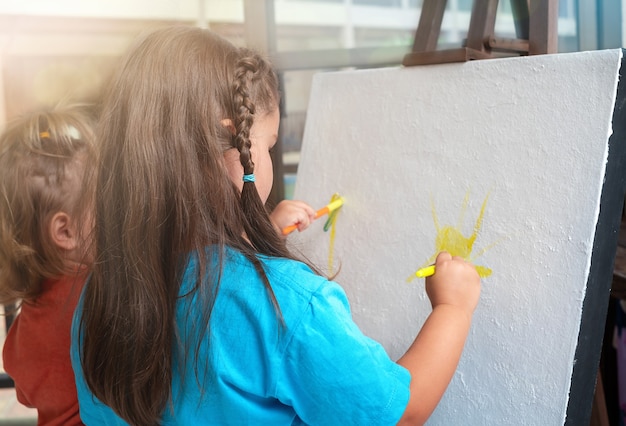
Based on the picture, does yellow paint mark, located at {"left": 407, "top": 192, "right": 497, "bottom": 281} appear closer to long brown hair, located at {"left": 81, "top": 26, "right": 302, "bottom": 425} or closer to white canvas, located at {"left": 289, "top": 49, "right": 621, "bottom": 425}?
white canvas, located at {"left": 289, "top": 49, "right": 621, "bottom": 425}

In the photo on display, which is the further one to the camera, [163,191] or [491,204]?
[491,204]

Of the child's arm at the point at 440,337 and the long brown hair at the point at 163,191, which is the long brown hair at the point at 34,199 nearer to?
the long brown hair at the point at 163,191

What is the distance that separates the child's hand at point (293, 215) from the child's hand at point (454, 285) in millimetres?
330

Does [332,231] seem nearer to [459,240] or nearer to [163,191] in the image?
[459,240]

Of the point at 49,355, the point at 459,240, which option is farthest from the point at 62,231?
the point at 459,240

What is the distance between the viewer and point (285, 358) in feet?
2.14

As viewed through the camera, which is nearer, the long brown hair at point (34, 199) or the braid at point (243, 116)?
the braid at point (243, 116)

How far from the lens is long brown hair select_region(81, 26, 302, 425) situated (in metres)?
0.69

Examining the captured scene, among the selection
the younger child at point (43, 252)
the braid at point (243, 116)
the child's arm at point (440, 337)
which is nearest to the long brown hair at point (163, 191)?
the braid at point (243, 116)

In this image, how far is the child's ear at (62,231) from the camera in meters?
1.06

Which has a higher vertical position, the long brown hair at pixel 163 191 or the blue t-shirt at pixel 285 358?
the long brown hair at pixel 163 191

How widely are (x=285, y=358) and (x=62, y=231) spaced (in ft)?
1.97

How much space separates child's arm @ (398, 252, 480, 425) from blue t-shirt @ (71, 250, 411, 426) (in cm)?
3

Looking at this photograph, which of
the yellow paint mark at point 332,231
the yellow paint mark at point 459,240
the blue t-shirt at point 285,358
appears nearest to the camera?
the blue t-shirt at point 285,358
